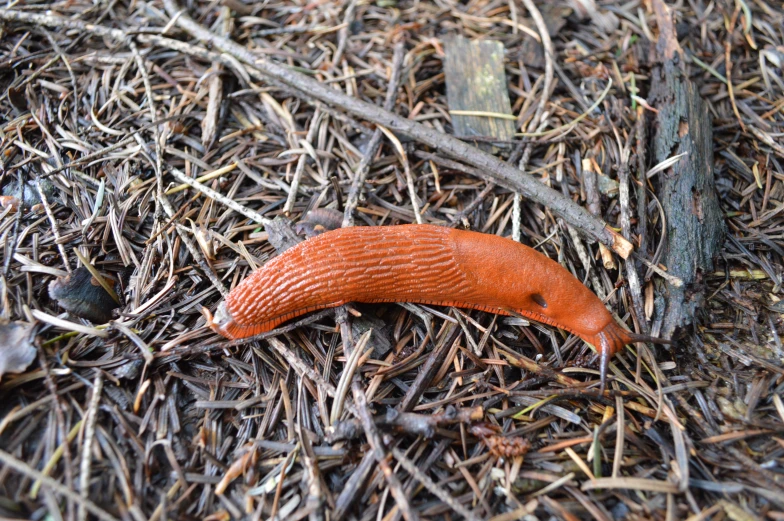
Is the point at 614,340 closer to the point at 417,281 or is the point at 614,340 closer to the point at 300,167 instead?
the point at 417,281

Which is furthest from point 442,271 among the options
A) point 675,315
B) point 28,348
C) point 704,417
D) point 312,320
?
point 28,348

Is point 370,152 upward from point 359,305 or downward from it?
upward

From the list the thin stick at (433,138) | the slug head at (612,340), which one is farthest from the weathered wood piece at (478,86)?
the slug head at (612,340)

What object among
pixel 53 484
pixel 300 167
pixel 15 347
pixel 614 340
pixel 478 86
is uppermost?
pixel 478 86

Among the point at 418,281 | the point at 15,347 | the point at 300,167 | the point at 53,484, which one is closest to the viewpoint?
the point at 53,484

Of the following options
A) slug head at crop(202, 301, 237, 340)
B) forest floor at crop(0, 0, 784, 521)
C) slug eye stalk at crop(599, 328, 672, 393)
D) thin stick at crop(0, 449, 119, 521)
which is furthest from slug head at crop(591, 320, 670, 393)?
thin stick at crop(0, 449, 119, 521)

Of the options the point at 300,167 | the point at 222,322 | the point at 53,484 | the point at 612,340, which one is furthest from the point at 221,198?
the point at 612,340

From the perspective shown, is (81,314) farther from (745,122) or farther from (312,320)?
(745,122)

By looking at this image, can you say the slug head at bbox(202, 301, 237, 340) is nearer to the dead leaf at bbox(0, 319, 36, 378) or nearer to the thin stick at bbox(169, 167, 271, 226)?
the thin stick at bbox(169, 167, 271, 226)
